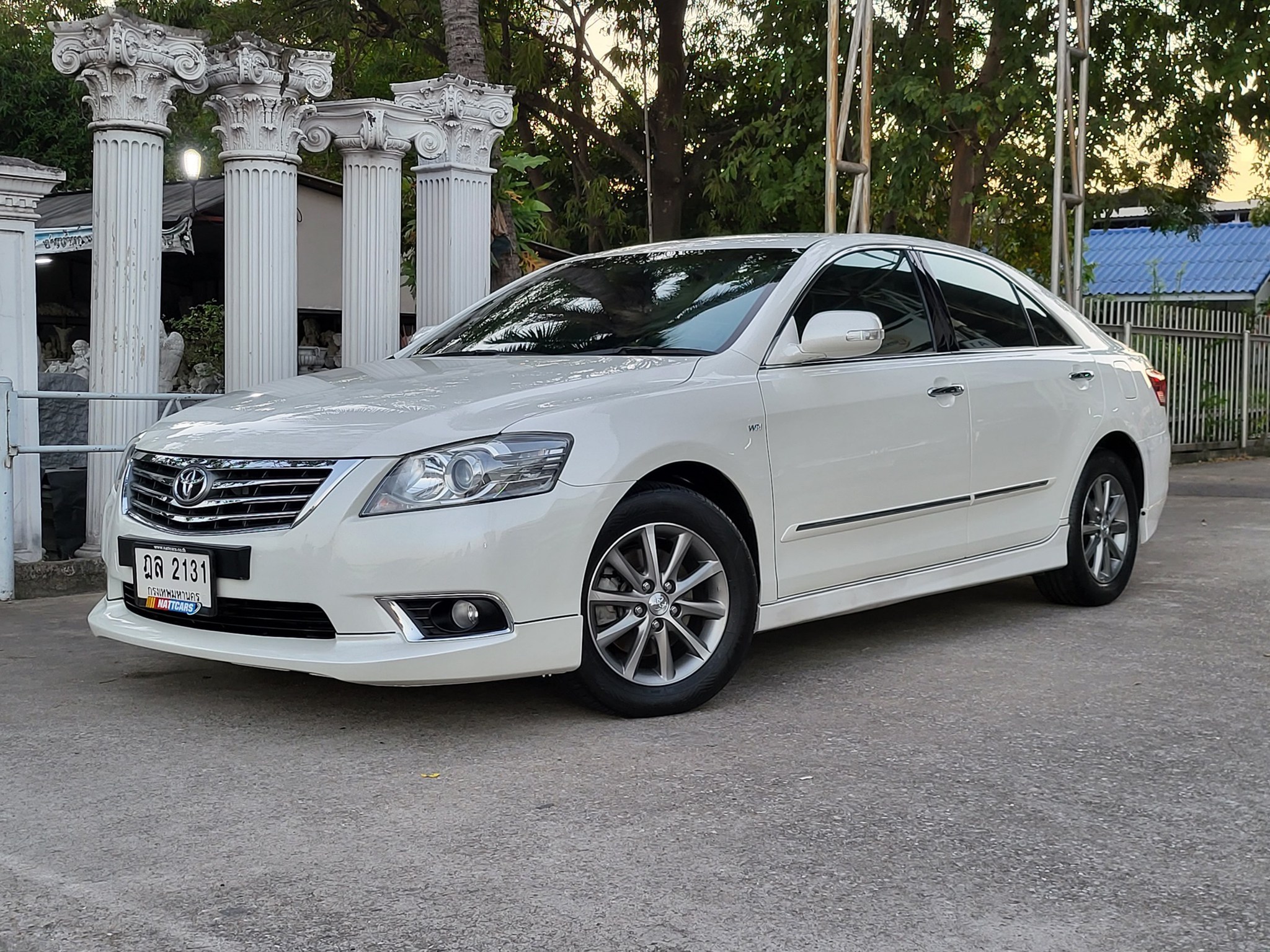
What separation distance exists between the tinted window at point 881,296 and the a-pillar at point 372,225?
4.24m

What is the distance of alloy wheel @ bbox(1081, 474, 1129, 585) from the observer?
6617mm

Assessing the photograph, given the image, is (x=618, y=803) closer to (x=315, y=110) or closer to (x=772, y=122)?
(x=315, y=110)

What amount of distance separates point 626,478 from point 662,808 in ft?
3.58

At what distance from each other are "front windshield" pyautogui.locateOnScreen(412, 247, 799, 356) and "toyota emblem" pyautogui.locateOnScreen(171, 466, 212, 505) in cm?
136

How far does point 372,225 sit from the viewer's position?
9.41m

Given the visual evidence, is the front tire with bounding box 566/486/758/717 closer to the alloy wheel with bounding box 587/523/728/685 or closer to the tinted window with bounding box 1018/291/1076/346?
the alloy wheel with bounding box 587/523/728/685

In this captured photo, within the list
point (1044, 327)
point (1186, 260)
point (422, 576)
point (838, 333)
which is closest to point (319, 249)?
point (1044, 327)

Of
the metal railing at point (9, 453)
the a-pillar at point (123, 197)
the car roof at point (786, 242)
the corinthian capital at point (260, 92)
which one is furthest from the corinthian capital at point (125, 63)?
the car roof at point (786, 242)

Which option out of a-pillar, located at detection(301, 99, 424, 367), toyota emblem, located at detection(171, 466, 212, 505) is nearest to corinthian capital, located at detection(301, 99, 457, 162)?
a-pillar, located at detection(301, 99, 424, 367)

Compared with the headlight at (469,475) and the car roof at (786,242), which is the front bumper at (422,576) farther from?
the car roof at (786,242)

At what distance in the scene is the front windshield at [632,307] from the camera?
17.1ft

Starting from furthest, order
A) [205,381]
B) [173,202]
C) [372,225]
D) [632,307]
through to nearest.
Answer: [173,202]
[205,381]
[372,225]
[632,307]

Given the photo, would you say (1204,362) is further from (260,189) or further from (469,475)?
(469,475)

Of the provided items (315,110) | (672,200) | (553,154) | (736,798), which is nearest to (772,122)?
(672,200)
